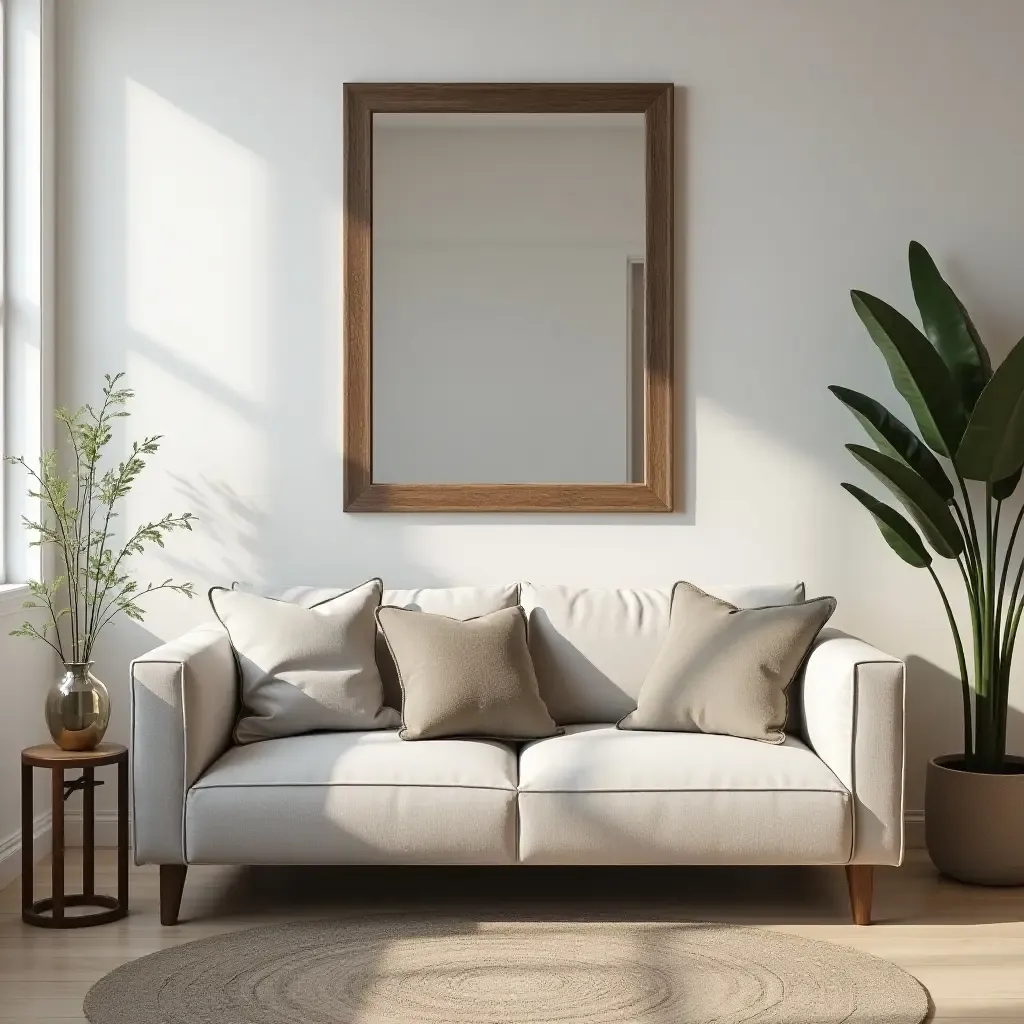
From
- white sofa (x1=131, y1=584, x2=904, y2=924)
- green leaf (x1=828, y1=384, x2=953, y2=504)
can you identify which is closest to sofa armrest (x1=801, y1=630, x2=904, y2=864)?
white sofa (x1=131, y1=584, x2=904, y2=924)

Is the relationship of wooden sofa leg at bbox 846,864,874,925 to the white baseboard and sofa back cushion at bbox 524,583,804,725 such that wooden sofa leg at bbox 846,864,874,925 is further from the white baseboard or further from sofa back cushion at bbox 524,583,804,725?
the white baseboard

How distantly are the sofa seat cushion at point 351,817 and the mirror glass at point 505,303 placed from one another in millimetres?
1207

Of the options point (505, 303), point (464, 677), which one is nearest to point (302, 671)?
point (464, 677)

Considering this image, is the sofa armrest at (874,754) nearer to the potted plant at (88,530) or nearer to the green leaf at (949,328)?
the green leaf at (949,328)

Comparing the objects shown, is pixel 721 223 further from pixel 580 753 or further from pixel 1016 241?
pixel 580 753

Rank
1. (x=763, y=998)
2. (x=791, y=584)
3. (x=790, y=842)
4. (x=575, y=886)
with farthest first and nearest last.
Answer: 1. (x=791, y=584)
2. (x=575, y=886)
3. (x=790, y=842)
4. (x=763, y=998)

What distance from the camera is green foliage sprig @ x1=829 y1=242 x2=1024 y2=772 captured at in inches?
140

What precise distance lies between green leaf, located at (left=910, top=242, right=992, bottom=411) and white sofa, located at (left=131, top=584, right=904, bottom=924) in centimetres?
98

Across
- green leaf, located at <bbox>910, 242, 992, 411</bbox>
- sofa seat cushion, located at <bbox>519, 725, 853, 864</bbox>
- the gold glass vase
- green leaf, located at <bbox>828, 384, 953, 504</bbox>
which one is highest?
green leaf, located at <bbox>910, 242, 992, 411</bbox>

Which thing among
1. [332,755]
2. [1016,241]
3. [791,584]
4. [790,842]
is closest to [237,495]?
[332,755]

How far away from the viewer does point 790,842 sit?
3.17m

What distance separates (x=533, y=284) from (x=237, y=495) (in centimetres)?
114

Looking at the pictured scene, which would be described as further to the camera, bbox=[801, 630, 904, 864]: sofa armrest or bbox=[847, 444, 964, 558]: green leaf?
bbox=[847, 444, 964, 558]: green leaf

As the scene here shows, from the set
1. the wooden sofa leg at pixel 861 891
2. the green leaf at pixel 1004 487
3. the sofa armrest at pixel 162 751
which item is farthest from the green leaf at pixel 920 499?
the sofa armrest at pixel 162 751
